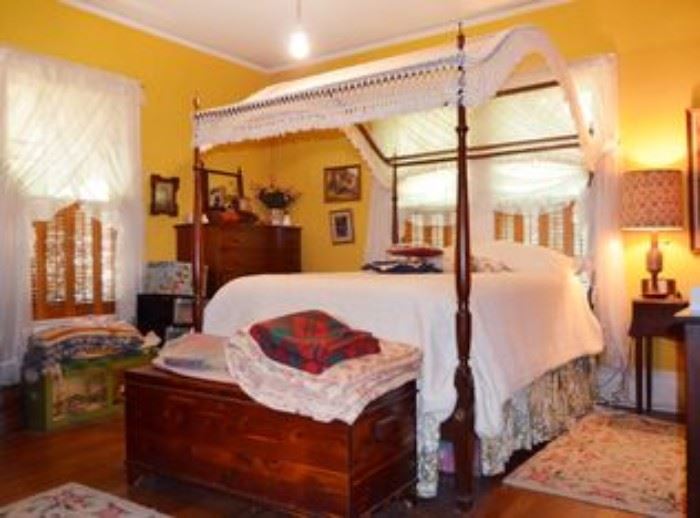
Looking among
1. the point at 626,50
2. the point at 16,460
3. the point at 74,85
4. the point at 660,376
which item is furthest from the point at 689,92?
the point at 16,460

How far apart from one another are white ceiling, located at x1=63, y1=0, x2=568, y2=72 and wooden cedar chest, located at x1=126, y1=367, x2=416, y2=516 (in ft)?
9.33

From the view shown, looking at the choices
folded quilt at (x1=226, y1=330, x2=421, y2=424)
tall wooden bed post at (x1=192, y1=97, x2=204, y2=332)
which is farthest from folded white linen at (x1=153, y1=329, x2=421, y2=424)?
tall wooden bed post at (x1=192, y1=97, x2=204, y2=332)

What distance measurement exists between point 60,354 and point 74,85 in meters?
1.81

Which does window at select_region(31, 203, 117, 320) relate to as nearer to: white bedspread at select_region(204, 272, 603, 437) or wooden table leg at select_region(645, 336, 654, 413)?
white bedspread at select_region(204, 272, 603, 437)

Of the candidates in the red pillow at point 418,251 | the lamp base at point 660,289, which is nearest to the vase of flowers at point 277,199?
the red pillow at point 418,251

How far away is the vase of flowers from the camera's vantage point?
562cm

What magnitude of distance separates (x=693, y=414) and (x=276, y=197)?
14.0ft

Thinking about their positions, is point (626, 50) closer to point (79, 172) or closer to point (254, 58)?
point (254, 58)

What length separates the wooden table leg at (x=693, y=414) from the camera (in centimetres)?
184

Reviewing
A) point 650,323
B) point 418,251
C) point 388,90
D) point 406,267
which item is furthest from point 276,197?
point 650,323

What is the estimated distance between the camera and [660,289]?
385 cm

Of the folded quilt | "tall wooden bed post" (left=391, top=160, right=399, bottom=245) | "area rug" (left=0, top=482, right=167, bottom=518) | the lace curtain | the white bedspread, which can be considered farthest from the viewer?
"tall wooden bed post" (left=391, top=160, right=399, bottom=245)

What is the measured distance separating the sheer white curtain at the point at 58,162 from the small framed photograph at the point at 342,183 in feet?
5.65

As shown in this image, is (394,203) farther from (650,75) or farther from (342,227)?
(650,75)
